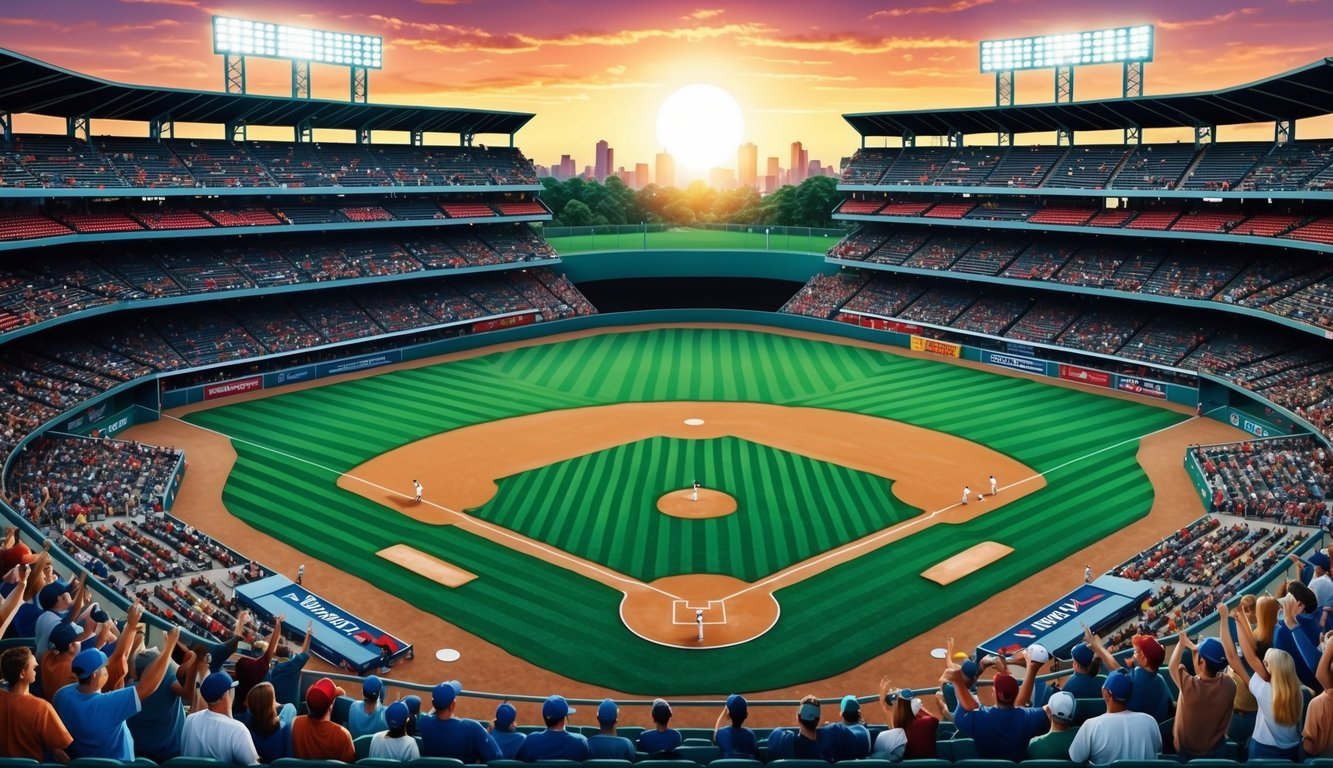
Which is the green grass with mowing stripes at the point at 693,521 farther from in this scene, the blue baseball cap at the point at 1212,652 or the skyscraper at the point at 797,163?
the skyscraper at the point at 797,163

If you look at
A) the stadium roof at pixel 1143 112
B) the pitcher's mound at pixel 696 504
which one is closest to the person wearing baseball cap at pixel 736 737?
the pitcher's mound at pixel 696 504

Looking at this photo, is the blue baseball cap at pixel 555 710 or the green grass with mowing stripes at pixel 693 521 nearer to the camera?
→ the blue baseball cap at pixel 555 710

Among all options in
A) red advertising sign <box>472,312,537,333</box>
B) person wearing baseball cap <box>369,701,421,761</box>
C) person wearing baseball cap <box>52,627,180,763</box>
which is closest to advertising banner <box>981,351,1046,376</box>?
red advertising sign <box>472,312,537,333</box>

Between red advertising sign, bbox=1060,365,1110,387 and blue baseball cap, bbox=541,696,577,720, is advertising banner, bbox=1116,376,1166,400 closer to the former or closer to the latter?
red advertising sign, bbox=1060,365,1110,387

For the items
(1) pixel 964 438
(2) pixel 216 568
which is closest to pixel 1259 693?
(2) pixel 216 568

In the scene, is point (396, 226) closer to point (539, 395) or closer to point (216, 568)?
point (539, 395)

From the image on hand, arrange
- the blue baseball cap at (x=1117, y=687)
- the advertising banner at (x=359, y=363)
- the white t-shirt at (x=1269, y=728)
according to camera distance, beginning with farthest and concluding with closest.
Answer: the advertising banner at (x=359, y=363) < the blue baseball cap at (x=1117, y=687) < the white t-shirt at (x=1269, y=728)
